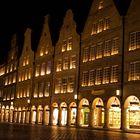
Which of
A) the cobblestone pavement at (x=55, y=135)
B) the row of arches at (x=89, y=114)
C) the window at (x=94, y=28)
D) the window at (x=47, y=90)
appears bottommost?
the cobblestone pavement at (x=55, y=135)

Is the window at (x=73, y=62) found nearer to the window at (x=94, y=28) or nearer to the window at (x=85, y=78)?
the window at (x=85, y=78)

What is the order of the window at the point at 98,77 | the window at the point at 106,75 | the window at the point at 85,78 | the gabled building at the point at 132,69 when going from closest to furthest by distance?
1. the gabled building at the point at 132,69
2. the window at the point at 106,75
3. the window at the point at 98,77
4. the window at the point at 85,78

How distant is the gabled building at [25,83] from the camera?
60906 millimetres

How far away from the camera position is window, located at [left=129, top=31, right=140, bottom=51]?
37069 millimetres

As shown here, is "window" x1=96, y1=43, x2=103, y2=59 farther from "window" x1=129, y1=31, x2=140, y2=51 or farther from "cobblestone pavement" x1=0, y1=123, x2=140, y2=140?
"cobblestone pavement" x1=0, y1=123, x2=140, y2=140

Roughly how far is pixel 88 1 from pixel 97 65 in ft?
36.8

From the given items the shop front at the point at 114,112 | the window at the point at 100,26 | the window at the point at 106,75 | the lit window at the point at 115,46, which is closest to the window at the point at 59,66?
Answer: the window at the point at 100,26

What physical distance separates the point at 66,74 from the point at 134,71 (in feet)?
48.1

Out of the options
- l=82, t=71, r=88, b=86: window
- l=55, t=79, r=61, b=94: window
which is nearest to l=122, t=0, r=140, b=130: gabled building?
l=82, t=71, r=88, b=86: window

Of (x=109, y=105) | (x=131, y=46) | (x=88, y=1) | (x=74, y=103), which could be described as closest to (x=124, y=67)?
(x=131, y=46)

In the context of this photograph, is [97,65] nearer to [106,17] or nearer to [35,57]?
[106,17]

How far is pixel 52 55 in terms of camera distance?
53.9 meters

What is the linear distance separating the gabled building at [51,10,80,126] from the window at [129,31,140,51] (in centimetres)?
1092

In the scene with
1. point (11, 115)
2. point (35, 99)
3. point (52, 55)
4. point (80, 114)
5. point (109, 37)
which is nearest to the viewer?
point (109, 37)
